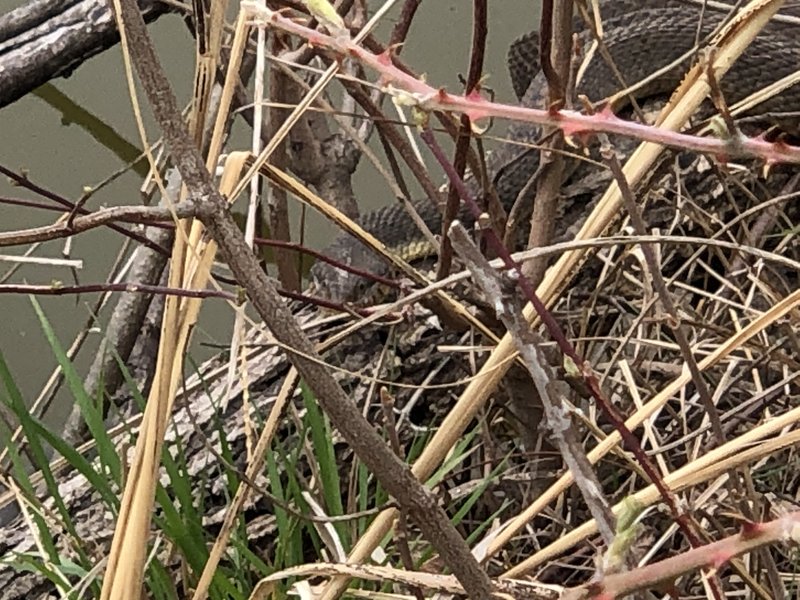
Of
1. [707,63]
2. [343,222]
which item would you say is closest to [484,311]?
[343,222]

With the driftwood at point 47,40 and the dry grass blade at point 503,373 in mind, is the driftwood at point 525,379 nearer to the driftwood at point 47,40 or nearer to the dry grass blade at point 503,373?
the dry grass blade at point 503,373

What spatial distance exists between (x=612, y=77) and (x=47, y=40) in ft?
3.67

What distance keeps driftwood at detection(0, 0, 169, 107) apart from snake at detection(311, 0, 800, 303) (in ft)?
1.95

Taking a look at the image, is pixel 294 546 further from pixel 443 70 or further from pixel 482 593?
pixel 443 70

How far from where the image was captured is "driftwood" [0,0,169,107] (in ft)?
5.24

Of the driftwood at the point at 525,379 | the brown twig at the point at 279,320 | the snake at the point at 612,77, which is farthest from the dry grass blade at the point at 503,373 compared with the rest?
the snake at the point at 612,77

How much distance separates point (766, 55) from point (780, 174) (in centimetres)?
54

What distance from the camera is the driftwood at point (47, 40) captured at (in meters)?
1.60

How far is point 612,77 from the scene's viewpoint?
2.10 metres

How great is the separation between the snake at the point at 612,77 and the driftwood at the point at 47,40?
0.59 meters

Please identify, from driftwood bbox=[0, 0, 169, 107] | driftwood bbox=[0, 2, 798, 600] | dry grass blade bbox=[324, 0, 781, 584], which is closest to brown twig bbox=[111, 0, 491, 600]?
dry grass blade bbox=[324, 0, 781, 584]

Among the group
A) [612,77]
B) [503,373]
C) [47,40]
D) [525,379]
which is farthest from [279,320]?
[612,77]

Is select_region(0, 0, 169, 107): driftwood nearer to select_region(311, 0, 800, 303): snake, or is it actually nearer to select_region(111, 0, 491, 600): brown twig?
select_region(311, 0, 800, 303): snake

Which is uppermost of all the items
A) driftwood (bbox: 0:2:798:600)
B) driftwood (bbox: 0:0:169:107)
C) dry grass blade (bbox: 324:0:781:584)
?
driftwood (bbox: 0:0:169:107)
